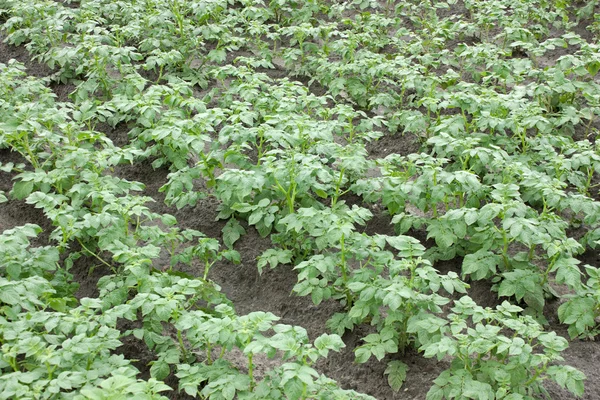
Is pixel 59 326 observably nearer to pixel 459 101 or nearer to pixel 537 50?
pixel 459 101

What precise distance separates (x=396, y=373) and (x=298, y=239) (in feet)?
3.97

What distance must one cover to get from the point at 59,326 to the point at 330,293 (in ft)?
5.21

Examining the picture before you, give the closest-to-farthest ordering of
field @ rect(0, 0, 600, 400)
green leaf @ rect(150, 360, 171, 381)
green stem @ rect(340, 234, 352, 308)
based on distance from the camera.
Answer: field @ rect(0, 0, 600, 400), green leaf @ rect(150, 360, 171, 381), green stem @ rect(340, 234, 352, 308)

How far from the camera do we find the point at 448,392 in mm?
3631

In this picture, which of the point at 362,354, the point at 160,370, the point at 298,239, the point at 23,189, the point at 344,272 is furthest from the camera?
the point at 23,189

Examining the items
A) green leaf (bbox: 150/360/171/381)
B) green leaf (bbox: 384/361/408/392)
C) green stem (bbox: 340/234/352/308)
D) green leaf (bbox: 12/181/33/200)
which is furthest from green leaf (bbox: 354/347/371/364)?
green leaf (bbox: 12/181/33/200)

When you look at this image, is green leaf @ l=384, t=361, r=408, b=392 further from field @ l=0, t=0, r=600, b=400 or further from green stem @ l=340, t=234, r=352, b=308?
green stem @ l=340, t=234, r=352, b=308

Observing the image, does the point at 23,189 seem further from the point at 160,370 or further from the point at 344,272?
the point at 344,272

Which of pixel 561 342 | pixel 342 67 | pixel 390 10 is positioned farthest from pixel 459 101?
pixel 390 10

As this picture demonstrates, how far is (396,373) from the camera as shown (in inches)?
158

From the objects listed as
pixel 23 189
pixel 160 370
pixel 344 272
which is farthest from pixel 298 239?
pixel 23 189

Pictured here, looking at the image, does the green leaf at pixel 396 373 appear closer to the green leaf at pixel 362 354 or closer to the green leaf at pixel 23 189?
the green leaf at pixel 362 354

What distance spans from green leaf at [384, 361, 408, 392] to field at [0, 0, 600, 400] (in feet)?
0.04

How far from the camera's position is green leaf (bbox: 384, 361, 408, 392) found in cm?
396
